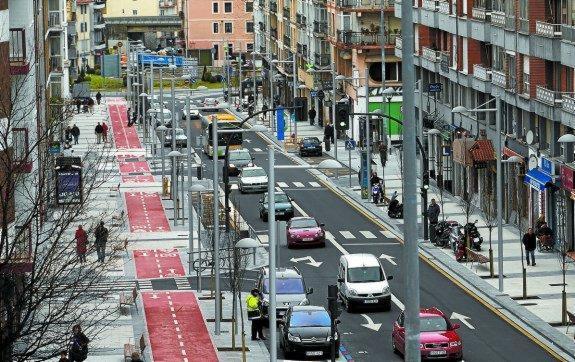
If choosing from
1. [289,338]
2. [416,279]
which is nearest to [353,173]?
[289,338]

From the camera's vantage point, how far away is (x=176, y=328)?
204ft

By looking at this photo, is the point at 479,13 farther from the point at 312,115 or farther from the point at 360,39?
the point at 312,115

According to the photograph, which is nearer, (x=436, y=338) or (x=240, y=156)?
(x=436, y=338)

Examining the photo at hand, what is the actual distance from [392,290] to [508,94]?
67.0ft

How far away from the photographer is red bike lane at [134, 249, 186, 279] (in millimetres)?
75312

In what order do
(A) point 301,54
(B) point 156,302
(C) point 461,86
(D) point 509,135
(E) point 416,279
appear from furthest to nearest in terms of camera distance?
(A) point 301,54
(C) point 461,86
(D) point 509,135
(B) point 156,302
(E) point 416,279

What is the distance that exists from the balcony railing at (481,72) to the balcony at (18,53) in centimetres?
3433

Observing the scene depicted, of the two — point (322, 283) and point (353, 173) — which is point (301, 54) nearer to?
point (353, 173)

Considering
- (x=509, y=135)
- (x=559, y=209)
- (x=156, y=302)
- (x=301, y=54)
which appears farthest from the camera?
(x=301, y=54)

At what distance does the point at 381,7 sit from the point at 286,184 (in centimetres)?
2193

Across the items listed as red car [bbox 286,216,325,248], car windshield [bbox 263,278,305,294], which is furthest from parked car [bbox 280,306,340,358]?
red car [bbox 286,216,325,248]

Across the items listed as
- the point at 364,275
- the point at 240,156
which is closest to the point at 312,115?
the point at 240,156

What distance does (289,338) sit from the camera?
55406 millimetres

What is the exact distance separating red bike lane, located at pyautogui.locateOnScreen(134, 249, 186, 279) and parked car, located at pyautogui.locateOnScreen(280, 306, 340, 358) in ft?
62.8
